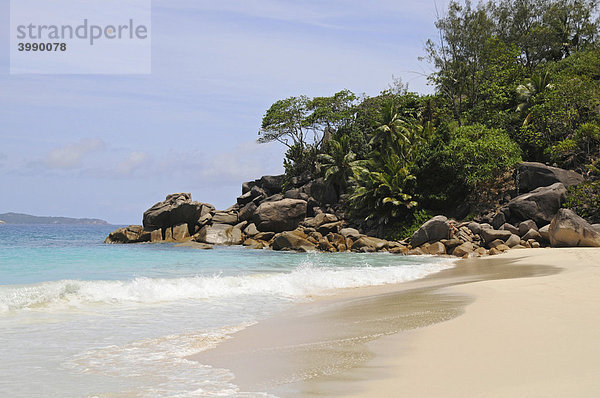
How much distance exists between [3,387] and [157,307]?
204 inches

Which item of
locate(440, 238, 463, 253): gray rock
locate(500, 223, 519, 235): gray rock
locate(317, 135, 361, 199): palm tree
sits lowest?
locate(440, 238, 463, 253): gray rock

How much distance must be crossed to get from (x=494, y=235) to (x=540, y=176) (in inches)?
254

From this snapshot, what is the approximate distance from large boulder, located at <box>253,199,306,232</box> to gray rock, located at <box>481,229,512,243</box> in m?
17.1

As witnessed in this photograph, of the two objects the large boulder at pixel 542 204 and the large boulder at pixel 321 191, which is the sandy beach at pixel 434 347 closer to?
the large boulder at pixel 542 204

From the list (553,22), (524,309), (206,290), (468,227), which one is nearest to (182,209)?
(468,227)

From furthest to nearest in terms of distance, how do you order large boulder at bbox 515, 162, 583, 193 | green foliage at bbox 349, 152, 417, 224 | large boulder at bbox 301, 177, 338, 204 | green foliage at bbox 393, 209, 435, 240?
large boulder at bbox 301, 177, 338, 204
green foliage at bbox 349, 152, 417, 224
green foliage at bbox 393, 209, 435, 240
large boulder at bbox 515, 162, 583, 193

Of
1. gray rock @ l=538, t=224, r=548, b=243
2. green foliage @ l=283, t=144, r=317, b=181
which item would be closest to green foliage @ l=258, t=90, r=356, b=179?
green foliage @ l=283, t=144, r=317, b=181

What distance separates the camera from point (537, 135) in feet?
108

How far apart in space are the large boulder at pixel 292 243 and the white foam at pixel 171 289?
49.6 ft

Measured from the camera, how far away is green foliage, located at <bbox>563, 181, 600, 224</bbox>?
25.6m

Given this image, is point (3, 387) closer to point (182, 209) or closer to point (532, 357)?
point (532, 357)

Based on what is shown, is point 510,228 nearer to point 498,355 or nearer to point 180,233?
point 498,355

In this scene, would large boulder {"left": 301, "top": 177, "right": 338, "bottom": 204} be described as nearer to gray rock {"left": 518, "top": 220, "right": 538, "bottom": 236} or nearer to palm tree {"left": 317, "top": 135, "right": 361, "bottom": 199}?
palm tree {"left": 317, "top": 135, "right": 361, "bottom": 199}

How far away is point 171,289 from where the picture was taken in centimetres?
Result: 1190
